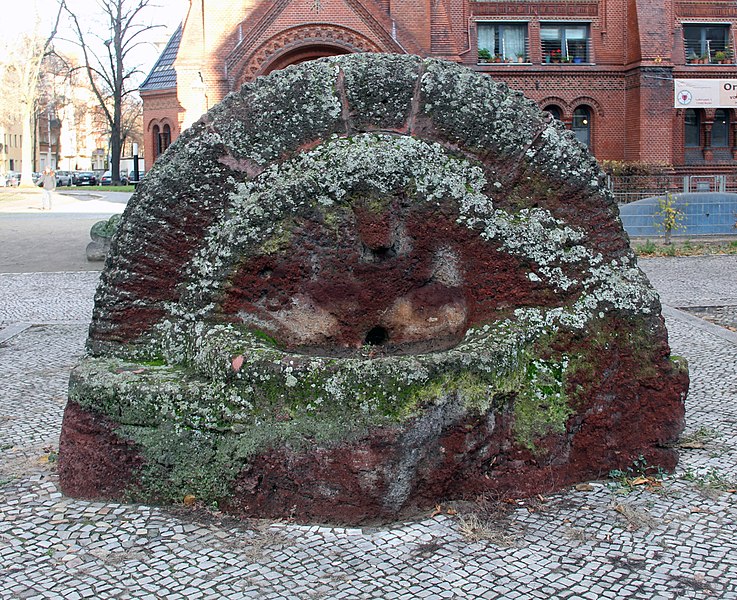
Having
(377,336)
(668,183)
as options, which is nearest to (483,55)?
(668,183)

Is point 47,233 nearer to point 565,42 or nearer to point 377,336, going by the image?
point 565,42

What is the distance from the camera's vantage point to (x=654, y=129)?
27.6 m

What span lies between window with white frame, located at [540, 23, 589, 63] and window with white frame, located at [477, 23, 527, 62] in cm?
73

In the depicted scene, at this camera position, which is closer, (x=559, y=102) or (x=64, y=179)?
(x=559, y=102)

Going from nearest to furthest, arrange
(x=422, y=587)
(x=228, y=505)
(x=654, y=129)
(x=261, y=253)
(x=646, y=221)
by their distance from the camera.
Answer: (x=422, y=587) < (x=228, y=505) < (x=261, y=253) < (x=646, y=221) < (x=654, y=129)

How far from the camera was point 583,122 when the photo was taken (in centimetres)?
2880

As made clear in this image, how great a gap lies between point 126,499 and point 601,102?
27.5 m

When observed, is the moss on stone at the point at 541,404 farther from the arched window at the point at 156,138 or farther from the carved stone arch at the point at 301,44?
the arched window at the point at 156,138

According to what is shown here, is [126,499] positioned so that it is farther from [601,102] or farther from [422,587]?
[601,102]

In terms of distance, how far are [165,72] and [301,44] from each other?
1369 centimetres

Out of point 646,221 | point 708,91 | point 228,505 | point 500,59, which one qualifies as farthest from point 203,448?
point 708,91

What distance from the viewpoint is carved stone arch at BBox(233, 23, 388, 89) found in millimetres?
24219

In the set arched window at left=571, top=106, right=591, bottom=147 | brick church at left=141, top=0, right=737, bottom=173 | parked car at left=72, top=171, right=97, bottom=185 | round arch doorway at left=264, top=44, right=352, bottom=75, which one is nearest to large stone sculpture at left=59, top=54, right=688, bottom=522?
round arch doorway at left=264, top=44, right=352, bottom=75

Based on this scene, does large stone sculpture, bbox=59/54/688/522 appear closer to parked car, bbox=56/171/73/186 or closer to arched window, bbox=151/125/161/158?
arched window, bbox=151/125/161/158
